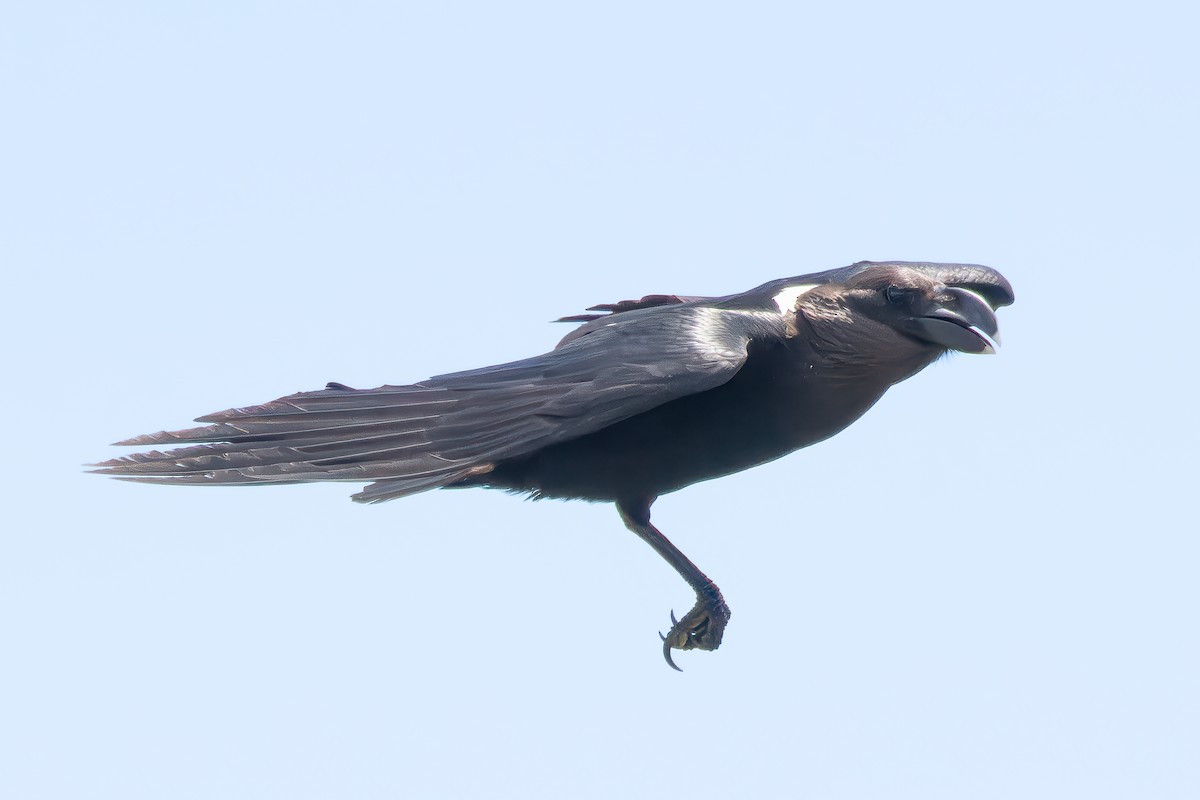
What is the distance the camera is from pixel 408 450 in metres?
7.24

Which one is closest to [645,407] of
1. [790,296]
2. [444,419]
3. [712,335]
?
[712,335]

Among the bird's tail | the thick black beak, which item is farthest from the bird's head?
the bird's tail

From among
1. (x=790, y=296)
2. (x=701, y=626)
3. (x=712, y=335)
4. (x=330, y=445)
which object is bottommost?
(x=701, y=626)

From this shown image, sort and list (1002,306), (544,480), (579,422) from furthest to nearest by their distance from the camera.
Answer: (1002,306) < (544,480) < (579,422)

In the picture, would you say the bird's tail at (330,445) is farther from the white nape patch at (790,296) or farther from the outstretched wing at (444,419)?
the white nape patch at (790,296)

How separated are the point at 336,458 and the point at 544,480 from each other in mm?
1068

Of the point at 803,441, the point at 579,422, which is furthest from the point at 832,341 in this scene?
the point at 579,422

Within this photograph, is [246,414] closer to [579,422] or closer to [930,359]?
[579,422]

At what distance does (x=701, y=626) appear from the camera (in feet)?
26.7

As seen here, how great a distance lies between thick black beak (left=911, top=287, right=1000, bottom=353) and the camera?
8.00 meters

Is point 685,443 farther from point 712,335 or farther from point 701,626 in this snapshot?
point 701,626

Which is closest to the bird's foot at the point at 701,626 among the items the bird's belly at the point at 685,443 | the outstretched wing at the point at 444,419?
the bird's belly at the point at 685,443

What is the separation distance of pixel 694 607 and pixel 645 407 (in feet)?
4.53

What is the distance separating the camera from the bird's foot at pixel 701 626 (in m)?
8.08
